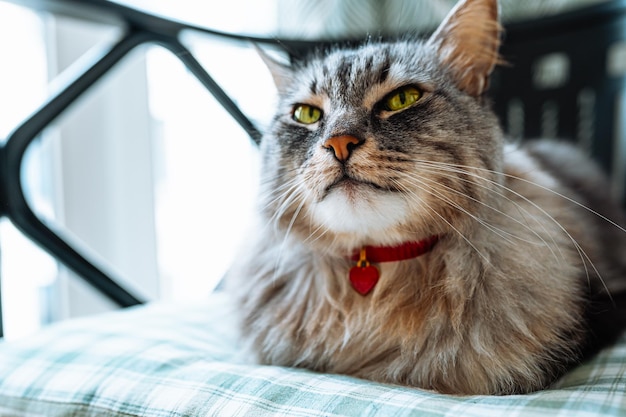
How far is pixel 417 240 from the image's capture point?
A: 2.66ft

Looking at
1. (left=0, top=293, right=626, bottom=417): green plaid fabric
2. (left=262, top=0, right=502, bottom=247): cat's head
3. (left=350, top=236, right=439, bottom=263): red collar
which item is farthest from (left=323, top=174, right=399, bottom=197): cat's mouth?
(left=0, top=293, right=626, bottom=417): green plaid fabric

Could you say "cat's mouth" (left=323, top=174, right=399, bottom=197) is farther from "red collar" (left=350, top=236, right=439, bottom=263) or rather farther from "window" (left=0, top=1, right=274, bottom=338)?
"window" (left=0, top=1, right=274, bottom=338)

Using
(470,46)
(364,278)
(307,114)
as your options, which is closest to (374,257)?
(364,278)

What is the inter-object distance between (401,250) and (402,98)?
0.23 metres

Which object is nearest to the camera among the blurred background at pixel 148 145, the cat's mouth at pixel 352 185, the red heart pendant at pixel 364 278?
the cat's mouth at pixel 352 185

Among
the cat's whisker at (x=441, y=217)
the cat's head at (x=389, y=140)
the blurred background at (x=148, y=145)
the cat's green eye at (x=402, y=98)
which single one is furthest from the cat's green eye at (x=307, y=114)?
the blurred background at (x=148, y=145)

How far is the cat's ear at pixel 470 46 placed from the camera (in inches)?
34.4

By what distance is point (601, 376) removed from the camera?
2.35 feet

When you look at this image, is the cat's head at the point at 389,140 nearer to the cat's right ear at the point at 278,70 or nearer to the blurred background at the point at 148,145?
the cat's right ear at the point at 278,70

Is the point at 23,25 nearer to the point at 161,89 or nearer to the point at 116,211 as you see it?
→ the point at 161,89

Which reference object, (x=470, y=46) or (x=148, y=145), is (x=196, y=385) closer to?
(x=470, y=46)

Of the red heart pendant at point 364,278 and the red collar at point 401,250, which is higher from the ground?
the red collar at point 401,250

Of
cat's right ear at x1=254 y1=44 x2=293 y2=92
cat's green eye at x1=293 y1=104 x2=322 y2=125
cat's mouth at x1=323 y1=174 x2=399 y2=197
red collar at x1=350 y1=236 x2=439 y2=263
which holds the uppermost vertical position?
cat's right ear at x1=254 y1=44 x2=293 y2=92

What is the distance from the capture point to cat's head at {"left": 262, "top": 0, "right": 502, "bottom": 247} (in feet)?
2.43
